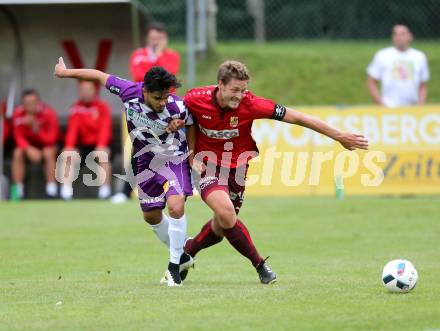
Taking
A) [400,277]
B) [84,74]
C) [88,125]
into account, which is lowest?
[88,125]

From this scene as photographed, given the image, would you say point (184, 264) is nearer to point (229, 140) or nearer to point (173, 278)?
point (173, 278)

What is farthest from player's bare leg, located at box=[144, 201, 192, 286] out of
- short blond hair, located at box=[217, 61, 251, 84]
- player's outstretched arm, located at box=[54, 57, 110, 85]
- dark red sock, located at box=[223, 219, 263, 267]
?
player's outstretched arm, located at box=[54, 57, 110, 85]

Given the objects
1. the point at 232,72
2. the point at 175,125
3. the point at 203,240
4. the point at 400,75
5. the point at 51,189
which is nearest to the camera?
the point at 232,72

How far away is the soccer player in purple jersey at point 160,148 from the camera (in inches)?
328

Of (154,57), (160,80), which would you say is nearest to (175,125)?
(160,80)

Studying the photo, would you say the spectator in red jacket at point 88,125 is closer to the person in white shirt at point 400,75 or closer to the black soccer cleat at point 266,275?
the person in white shirt at point 400,75

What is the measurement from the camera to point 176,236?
841cm

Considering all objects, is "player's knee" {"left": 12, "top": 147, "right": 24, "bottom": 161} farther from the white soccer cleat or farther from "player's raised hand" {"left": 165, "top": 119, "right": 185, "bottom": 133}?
the white soccer cleat

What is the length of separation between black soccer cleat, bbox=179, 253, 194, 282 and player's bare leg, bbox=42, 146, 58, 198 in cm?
922

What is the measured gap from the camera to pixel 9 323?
21.5ft

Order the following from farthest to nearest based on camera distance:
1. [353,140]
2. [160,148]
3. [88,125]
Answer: [88,125] → [160,148] → [353,140]

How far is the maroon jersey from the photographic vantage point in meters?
8.41

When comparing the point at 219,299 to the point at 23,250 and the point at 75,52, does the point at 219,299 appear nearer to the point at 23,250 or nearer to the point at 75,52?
the point at 23,250

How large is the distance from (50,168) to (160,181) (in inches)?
361
